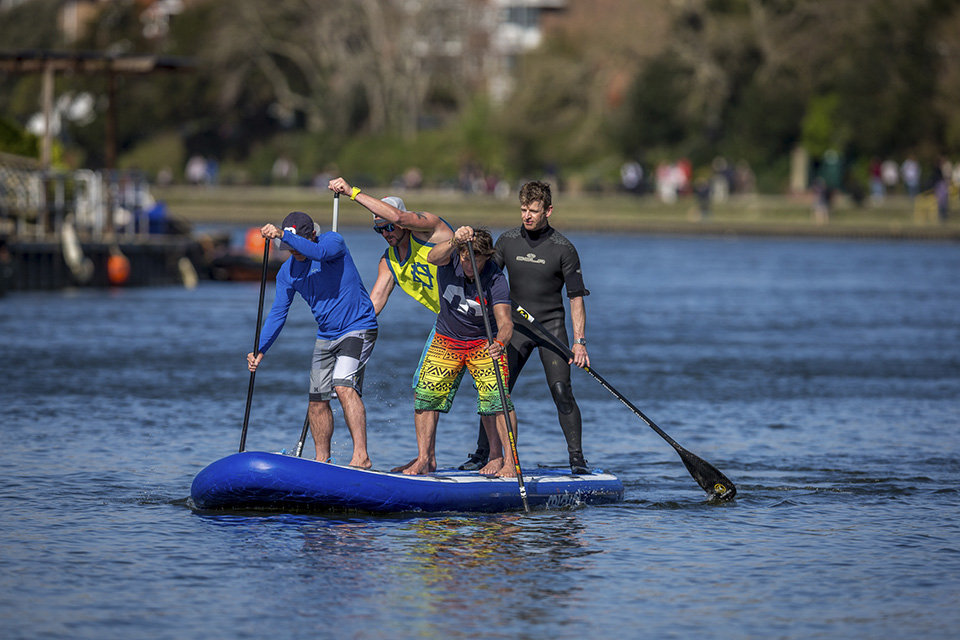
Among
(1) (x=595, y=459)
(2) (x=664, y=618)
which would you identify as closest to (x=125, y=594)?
(2) (x=664, y=618)

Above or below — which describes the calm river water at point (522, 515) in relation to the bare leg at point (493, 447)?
below

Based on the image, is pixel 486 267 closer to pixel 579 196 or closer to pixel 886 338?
pixel 886 338

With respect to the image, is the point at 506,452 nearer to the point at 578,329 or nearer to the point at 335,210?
the point at 578,329

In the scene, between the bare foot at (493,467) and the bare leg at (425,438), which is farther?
the bare foot at (493,467)

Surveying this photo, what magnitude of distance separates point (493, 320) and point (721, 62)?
2406 inches

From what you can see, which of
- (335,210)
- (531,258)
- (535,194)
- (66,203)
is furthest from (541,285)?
(66,203)

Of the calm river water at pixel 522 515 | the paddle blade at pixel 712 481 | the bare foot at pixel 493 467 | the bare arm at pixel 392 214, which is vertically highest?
the bare arm at pixel 392 214

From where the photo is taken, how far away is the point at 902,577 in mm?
10320

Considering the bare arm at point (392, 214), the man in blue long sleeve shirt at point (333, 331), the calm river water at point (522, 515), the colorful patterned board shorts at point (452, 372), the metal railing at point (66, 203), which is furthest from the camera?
the metal railing at point (66, 203)

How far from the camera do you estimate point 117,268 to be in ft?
118

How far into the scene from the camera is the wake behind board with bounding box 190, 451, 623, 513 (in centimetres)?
1129

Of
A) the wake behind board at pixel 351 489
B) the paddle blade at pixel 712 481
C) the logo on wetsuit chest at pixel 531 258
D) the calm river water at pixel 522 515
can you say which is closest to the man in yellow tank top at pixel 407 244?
the logo on wetsuit chest at pixel 531 258

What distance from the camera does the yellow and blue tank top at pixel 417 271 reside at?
11789 mm

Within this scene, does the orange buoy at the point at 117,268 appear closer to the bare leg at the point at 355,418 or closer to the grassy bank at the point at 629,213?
the grassy bank at the point at 629,213
